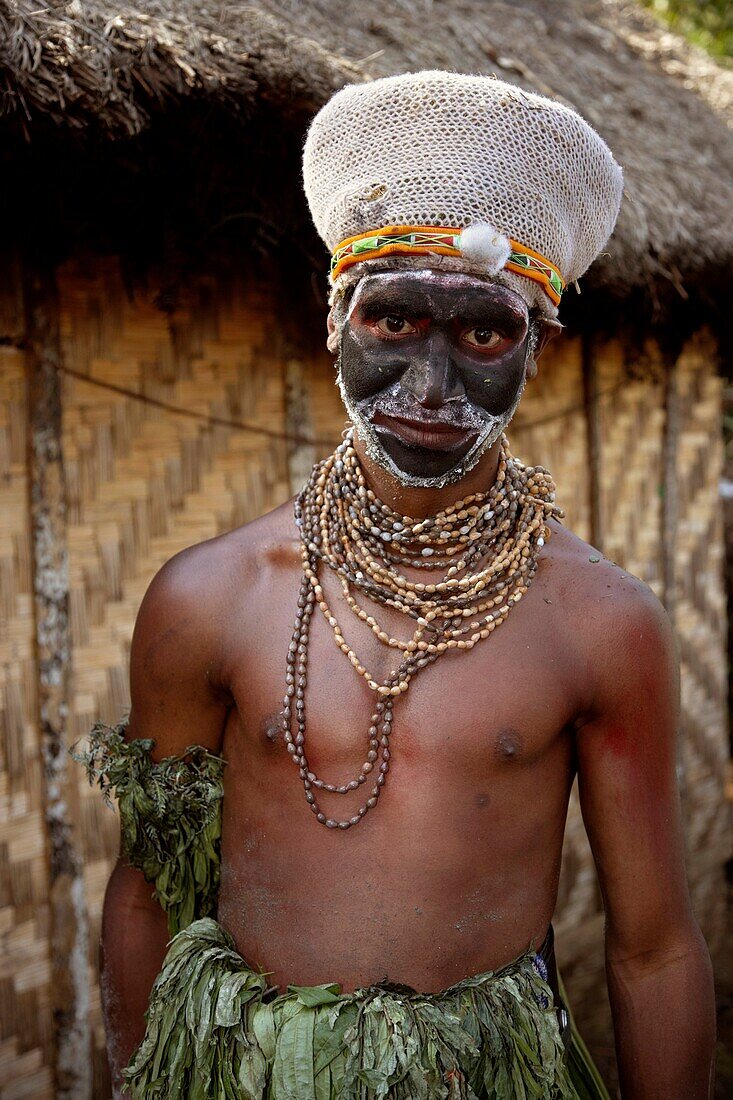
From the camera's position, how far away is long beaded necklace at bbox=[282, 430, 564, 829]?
68.2 inches

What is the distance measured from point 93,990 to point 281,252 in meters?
2.35

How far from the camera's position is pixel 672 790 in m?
1.80

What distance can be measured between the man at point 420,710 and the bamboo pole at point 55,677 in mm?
1296

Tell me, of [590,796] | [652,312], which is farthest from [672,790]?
[652,312]

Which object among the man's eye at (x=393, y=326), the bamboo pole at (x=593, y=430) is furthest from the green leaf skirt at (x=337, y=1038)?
the bamboo pole at (x=593, y=430)

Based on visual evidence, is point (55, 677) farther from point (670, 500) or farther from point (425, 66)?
point (670, 500)

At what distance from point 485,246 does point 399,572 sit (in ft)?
1.81

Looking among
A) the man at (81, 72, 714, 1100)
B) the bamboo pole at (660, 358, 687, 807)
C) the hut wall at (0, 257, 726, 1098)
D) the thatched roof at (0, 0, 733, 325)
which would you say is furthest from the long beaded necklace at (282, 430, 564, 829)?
the bamboo pole at (660, 358, 687, 807)

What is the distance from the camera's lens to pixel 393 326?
1.68 meters

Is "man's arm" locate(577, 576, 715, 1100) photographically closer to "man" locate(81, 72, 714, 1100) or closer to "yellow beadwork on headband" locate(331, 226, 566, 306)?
→ "man" locate(81, 72, 714, 1100)

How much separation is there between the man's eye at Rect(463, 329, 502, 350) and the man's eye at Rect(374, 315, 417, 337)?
9 cm

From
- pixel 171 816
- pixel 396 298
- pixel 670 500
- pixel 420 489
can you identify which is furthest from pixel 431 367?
pixel 670 500

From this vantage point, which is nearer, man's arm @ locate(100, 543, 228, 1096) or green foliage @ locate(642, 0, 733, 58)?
man's arm @ locate(100, 543, 228, 1096)

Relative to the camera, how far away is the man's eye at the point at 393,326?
1.67m
